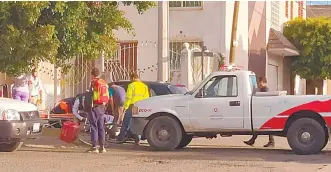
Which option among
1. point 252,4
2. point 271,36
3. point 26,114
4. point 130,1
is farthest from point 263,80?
point 271,36

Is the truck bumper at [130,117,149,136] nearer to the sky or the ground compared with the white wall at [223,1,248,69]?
nearer to the ground

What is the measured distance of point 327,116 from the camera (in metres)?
13.7

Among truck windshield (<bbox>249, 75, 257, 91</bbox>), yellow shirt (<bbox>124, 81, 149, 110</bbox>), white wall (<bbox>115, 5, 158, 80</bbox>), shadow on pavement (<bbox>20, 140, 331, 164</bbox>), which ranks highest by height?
white wall (<bbox>115, 5, 158, 80</bbox>)

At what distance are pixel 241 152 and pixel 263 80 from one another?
6.99 feet

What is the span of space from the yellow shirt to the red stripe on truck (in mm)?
2887

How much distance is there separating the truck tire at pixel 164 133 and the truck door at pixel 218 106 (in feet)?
1.45

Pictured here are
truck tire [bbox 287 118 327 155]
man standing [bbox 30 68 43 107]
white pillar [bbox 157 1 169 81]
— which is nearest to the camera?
truck tire [bbox 287 118 327 155]

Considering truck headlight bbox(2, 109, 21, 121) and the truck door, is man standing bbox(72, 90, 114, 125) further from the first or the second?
the truck door

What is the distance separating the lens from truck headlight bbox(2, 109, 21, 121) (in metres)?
12.9

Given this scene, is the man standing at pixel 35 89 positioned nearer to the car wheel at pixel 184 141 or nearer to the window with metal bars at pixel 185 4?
the car wheel at pixel 184 141

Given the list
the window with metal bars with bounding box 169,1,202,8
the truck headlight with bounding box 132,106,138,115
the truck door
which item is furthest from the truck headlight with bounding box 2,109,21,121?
the window with metal bars with bounding box 169,1,202,8

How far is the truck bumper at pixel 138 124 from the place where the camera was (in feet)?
48.7

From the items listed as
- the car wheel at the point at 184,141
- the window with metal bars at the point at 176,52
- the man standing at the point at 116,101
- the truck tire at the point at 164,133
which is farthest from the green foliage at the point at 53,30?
the window with metal bars at the point at 176,52

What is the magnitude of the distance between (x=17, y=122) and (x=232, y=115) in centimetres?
431
